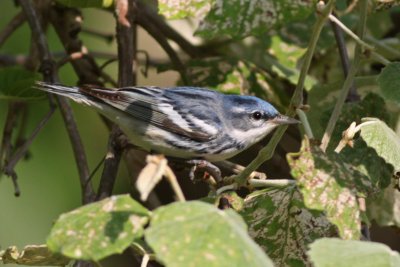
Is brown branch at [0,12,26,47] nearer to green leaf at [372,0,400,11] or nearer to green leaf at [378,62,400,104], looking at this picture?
green leaf at [372,0,400,11]

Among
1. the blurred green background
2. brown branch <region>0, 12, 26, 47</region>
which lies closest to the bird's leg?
brown branch <region>0, 12, 26, 47</region>

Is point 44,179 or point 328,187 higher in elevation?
point 328,187

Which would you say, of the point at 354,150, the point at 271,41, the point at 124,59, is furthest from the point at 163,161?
the point at 271,41

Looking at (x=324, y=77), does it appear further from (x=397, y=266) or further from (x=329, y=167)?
(x=397, y=266)

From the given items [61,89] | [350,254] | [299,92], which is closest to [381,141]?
[299,92]

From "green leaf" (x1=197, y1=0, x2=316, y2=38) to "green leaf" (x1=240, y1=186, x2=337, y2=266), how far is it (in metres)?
0.76

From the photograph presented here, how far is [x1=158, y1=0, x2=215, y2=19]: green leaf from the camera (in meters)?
2.90

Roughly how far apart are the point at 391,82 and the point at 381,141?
0.20m

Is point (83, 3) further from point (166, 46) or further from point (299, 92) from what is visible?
point (299, 92)

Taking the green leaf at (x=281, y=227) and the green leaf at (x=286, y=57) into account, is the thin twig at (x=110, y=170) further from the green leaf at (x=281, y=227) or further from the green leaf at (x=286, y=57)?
the green leaf at (x=286, y=57)

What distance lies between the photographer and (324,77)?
13.1ft

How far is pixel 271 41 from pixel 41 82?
1273 millimetres

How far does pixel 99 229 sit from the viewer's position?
1803mm

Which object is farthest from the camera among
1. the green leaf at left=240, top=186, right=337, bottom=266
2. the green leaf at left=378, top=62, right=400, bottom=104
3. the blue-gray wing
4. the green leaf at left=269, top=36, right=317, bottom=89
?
the green leaf at left=269, top=36, right=317, bottom=89
